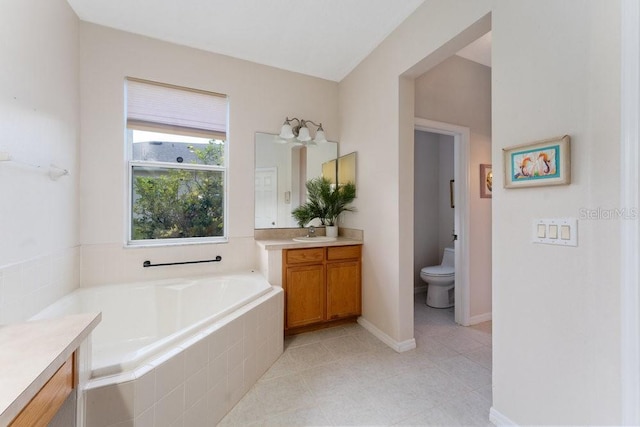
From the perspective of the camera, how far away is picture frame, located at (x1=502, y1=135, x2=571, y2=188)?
1168mm

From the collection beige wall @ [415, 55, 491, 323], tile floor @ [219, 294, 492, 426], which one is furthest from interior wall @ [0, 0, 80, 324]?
beige wall @ [415, 55, 491, 323]

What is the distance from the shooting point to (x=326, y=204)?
2.91 meters

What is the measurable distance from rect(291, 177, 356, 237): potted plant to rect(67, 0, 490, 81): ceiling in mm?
1308

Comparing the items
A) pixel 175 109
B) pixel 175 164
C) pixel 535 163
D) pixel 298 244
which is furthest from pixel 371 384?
pixel 175 109

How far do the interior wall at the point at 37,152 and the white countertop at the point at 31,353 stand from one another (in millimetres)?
870

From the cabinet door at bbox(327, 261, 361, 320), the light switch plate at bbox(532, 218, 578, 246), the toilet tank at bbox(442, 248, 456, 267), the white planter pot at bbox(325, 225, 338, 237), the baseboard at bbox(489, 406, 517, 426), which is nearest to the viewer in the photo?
the light switch plate at bbox(532, 218, 578, 246)

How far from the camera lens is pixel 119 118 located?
7.68 ft

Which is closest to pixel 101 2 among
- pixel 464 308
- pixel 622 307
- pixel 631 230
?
pixel 631 230

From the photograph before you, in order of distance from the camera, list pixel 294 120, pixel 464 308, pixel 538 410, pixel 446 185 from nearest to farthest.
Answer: pixel 538 410 < pixel 464 308 < pixel 294 120 < pixel 446 185

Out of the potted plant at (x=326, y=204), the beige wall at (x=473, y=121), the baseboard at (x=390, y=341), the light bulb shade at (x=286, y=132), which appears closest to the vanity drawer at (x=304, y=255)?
the potted plant at (x=326, y=204)

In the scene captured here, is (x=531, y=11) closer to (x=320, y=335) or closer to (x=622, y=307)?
(x=622, y=307)

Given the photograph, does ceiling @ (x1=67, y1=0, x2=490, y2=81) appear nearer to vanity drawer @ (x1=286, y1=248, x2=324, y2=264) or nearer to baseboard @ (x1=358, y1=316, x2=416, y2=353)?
vanity drawer @ (x1=286, y1=248, x2=324, y2=264)

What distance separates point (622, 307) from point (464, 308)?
185 cm

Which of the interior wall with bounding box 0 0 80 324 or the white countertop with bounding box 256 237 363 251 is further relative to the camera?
the white countertop with bounding box 256 237 363 251
